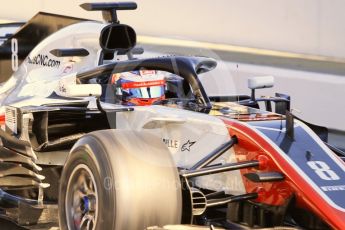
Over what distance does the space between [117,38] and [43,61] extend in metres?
0.80

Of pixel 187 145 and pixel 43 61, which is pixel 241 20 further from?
pixel 187 145

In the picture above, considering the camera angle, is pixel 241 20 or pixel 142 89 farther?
pixel 241 20

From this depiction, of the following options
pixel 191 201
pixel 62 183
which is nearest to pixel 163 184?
pixel 191 201

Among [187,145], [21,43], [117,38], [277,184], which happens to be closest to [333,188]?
[277,184]

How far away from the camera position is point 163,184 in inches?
172

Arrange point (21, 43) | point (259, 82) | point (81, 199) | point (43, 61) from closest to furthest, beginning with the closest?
point (81, 199)
point (259, 82)
point (43, 61)
point (21, 43)

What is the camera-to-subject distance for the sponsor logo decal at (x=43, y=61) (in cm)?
650

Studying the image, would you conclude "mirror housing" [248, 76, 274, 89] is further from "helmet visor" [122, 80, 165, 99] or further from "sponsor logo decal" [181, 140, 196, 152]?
"sponsor logo decal" [181, 140, 196, 152]

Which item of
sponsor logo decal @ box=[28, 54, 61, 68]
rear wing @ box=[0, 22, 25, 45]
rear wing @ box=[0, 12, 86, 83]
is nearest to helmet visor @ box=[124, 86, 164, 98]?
sponsor logo decal @ box=[28, 54, 61, 68]

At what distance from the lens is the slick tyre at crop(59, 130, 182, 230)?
4.28 metres

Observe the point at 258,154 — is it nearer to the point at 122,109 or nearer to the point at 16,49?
the point at 122,109

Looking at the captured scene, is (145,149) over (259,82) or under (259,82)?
under

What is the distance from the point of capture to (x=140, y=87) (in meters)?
5.58

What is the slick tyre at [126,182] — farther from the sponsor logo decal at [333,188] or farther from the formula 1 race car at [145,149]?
the sponsor logo decal at [333,188]
